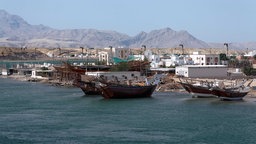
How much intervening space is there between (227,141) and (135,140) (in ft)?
10.7

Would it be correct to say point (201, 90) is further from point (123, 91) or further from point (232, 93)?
point (123, 91)

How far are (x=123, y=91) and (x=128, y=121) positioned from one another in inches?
444

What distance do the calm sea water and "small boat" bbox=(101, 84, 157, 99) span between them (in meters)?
1.04

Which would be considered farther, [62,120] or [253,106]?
[253,106]

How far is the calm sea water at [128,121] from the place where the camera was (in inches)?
802

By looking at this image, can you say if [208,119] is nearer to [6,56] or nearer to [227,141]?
[227,141]

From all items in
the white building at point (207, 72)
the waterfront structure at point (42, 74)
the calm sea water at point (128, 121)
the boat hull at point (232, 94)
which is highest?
the white building at point (207, 72)

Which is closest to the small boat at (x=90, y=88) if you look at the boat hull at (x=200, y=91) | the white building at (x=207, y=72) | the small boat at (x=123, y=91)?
the small boat at (x=123, y=91)

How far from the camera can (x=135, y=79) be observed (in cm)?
4516

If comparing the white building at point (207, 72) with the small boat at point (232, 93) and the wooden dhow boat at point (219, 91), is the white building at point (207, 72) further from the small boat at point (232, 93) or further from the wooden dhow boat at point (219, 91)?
the small boat at point (232, 93)

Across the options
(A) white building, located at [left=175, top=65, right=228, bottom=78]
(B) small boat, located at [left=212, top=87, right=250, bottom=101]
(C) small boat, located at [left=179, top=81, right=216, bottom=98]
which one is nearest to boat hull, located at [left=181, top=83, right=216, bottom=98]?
(C) small boat, located at [left=179, top=81, right=216, bottom=98]

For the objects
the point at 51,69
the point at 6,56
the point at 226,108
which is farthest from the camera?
the point at 6,56

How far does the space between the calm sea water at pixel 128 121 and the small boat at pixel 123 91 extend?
1.04m

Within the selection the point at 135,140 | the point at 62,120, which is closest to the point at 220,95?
the point at 62,120
